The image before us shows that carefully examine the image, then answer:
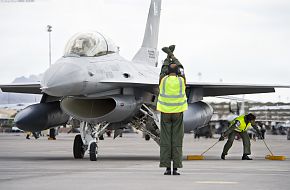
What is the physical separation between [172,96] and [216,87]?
26.4 ft

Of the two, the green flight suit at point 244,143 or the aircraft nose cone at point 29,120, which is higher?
the aircraft nose cone at point 29,120

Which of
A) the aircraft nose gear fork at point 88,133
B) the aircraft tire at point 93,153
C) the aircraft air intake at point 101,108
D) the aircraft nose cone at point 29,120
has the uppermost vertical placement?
the aircraft air intake at point 101,108

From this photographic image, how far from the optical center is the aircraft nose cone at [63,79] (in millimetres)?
15016

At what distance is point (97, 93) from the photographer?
1655 centimetres

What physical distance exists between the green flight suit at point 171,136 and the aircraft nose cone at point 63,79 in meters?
4.72

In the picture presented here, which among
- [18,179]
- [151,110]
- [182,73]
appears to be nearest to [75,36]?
[151,110]

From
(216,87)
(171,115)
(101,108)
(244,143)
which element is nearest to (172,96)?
(171,115)

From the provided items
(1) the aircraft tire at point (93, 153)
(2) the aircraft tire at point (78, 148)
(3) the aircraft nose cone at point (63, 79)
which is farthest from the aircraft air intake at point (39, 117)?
(3) the aircraft nose cone at point (63, 79)

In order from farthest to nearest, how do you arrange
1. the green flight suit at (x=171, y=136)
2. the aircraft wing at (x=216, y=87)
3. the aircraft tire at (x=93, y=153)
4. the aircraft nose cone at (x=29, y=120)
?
the aircraft nose cone at (x=29, y=120), the aircraft wing at (x=216, y=87), the aircraft tire at (x=93, y=153), the green flight suit at (x=171, y=136)

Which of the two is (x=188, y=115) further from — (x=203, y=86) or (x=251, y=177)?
(x=251, y=177)

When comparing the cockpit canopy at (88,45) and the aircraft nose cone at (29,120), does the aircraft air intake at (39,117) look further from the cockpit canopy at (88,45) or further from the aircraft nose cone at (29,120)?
the cockpit canopy at (88,45)

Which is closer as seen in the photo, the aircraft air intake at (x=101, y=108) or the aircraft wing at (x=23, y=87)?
the aircraft air intake at (x=101, y=108)

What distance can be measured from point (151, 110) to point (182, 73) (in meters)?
7.07

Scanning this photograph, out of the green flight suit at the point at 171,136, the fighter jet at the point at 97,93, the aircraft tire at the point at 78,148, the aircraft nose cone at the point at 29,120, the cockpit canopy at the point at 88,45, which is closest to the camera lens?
the green flight suit at the point at 171,136
